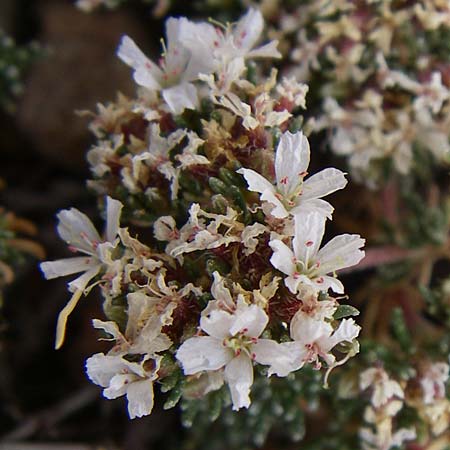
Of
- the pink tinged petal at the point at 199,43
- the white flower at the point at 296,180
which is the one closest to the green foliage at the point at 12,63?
the pink tinged petal at the point at 199,43

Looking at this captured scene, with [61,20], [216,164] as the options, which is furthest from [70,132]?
[216,164]

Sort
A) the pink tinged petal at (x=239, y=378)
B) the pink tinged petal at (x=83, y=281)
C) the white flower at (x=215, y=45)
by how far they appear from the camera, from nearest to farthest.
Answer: the pink tinged petal at (x=239, y=378) < the pink tinged petal at (x=83, y=281) < the white flower at (x=215, y=45)

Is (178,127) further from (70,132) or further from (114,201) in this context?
(70,132)

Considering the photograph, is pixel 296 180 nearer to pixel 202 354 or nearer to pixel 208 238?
pixel 208 238

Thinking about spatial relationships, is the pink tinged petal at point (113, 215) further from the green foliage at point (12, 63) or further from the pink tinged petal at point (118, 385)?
the green foliage at point (12, 63)

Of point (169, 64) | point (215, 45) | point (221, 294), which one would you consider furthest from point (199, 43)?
point (221, 294)

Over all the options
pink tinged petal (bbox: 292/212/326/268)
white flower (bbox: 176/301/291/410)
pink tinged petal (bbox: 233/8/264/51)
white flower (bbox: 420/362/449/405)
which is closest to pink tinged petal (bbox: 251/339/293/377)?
white flower (bbox: 176/301/291/410)
